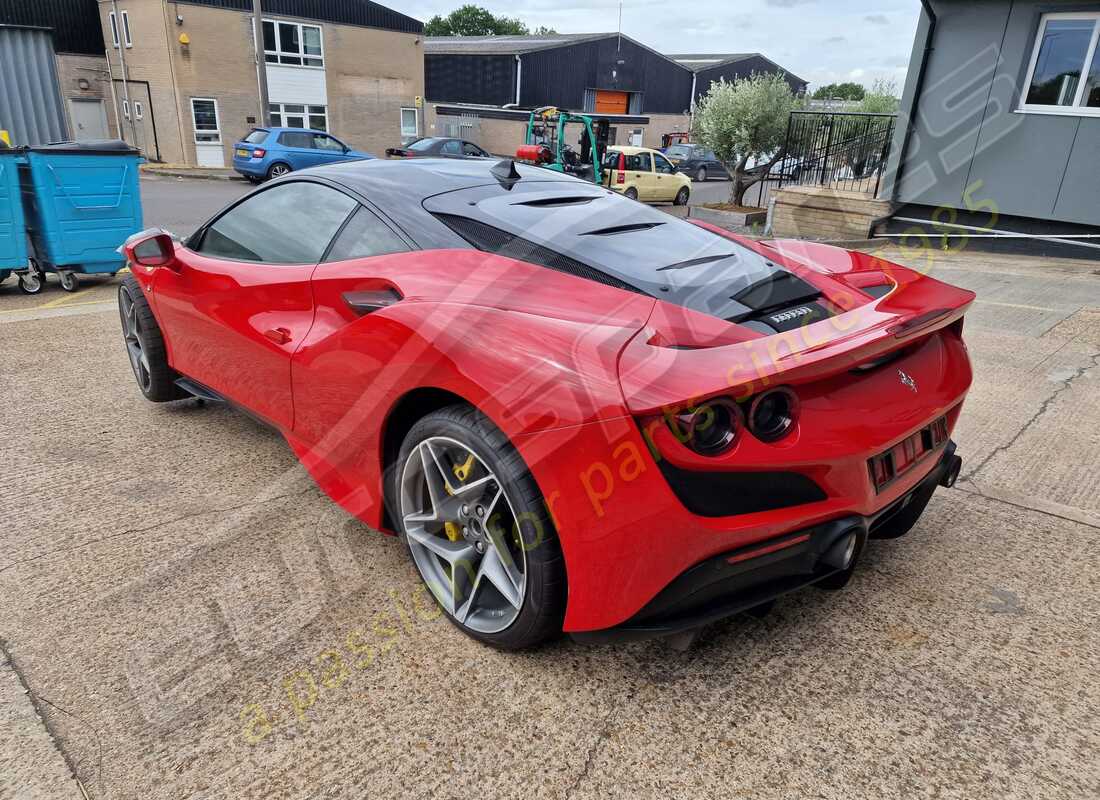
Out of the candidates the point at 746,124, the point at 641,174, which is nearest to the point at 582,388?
the point at 746,124

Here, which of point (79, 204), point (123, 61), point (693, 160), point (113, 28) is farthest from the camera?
point (693, 160)

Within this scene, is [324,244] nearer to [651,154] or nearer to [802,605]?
[802,605]

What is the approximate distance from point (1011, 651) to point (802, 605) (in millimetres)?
610

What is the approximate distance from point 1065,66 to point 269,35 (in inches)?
1076

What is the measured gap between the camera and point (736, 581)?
72.6 inches

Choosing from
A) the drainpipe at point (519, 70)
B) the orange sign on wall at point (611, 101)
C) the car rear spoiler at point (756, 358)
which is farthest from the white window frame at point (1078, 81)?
the orange sign on wall at point (611, 101)

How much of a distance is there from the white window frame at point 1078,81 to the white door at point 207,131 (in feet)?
83.3

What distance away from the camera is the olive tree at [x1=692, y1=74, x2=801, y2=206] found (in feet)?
51.3

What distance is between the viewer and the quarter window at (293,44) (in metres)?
28.0

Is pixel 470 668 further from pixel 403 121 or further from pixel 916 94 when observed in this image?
pixel 403 121

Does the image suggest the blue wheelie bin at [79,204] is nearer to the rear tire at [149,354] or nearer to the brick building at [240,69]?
the rear tire at [149,354]

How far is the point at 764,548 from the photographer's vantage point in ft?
6.01

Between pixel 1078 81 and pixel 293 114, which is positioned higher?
pixel 1078 81

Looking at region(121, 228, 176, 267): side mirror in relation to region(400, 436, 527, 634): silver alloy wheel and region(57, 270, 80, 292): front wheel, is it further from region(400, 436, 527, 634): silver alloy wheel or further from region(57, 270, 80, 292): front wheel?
region(57, 270, 80, 292): front wheel
